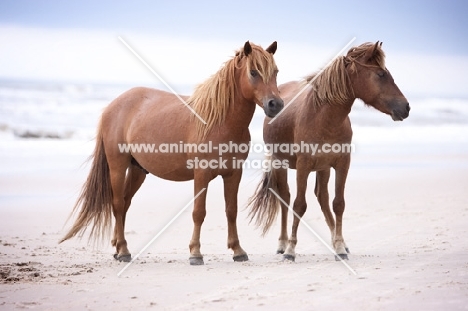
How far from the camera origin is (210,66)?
258ft

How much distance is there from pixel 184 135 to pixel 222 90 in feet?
1.97

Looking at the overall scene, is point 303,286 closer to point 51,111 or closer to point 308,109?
point 308,109

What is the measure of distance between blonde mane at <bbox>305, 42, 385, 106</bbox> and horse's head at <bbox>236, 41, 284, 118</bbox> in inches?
25.5

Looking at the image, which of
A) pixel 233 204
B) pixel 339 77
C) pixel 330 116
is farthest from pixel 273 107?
pixel 233 204

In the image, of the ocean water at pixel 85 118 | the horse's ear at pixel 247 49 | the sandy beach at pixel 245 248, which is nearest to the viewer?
the sandy beach at pixel 245 248

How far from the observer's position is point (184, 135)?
8.07 m

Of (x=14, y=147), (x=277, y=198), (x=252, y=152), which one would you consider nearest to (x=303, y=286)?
(x=277, y=198)

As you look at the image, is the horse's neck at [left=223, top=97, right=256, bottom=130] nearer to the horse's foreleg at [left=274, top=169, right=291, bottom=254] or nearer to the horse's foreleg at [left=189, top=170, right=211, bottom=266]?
the horse's foreleg at [left=189, top=170, right=211, bottom=266]

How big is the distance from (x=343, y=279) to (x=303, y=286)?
0.42 m

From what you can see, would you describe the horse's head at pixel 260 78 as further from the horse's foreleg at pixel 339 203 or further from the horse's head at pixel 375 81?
the horse's foreleg at pixel 339 203

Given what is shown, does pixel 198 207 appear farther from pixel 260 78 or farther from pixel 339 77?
pixel 339 77

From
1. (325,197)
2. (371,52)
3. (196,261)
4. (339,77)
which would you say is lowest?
(196,261)

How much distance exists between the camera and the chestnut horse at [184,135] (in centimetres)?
776

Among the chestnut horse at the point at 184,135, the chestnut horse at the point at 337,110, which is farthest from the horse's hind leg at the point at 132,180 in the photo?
the chestnut horse at the point at 337,110
